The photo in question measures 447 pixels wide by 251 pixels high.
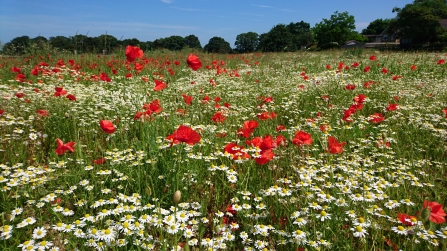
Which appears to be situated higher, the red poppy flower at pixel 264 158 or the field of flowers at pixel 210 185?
the red poppy flower at pixel 264 158

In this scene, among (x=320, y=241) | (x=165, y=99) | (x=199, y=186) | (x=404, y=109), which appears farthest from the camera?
(x=165, y=99)

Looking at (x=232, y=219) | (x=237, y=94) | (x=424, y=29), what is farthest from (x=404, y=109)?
(x=424, y=29)

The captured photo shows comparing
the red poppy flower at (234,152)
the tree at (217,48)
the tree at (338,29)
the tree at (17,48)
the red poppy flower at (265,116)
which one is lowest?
the red poppy flower at (234,152)

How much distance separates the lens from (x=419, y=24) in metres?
42.0

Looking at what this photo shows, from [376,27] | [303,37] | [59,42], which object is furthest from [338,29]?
[59,42]

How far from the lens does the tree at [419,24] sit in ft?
134

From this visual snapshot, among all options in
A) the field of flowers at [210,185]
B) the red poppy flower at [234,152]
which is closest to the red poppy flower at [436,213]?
the field of flowers at [210,185]

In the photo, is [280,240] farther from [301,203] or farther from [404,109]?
[404,109]

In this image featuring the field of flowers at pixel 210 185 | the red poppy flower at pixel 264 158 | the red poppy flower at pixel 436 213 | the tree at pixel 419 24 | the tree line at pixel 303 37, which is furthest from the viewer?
the tree at pixel 419 24

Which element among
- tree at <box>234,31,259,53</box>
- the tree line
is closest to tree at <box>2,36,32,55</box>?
the tree line

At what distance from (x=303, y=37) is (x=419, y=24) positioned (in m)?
36.2

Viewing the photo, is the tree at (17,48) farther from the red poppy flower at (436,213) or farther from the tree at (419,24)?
the tree at (419,24)

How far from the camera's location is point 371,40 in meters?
95.2

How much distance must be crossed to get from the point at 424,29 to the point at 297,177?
51141mm
